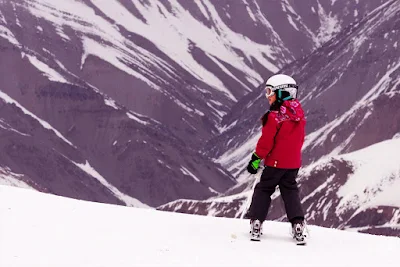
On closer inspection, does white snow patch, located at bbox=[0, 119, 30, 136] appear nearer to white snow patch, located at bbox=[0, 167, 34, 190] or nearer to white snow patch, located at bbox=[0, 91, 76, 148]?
white snow patch, located at bbox=[0, 91, 76, 148]

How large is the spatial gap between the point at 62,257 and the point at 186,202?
94.0 meters

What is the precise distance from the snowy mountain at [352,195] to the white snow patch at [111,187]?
5320 centimetres

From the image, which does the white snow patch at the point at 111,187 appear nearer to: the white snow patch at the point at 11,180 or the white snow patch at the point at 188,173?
the white snow patch at the point at 188,173

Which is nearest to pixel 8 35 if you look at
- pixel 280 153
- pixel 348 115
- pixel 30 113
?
pixel 30 113

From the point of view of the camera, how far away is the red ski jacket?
10.7 m

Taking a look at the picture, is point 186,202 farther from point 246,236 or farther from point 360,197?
point 246,236

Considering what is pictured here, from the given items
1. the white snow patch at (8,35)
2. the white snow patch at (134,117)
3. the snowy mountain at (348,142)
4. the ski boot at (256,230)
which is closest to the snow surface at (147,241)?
the ski boot at (256,230)

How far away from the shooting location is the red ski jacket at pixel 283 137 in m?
10.7

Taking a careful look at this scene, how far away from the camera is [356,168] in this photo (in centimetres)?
8181

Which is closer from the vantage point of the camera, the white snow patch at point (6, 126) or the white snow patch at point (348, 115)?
the white snow patch at point (348, 115)

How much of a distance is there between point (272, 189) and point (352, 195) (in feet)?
228

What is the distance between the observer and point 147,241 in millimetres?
10102

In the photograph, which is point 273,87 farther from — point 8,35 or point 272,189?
point 8,35

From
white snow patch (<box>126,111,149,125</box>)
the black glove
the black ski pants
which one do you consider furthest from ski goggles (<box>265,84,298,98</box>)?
white snow patch (<box>126,111,149,125</box>)
